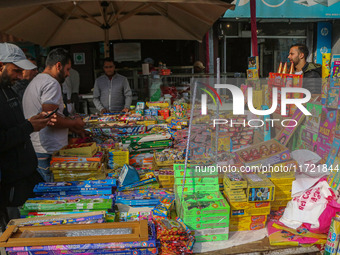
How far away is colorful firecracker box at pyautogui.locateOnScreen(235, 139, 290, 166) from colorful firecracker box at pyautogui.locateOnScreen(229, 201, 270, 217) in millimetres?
386

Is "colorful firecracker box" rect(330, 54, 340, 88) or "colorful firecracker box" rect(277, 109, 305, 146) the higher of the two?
"colorful firecracker box" rect(330, 54, 340, 88)

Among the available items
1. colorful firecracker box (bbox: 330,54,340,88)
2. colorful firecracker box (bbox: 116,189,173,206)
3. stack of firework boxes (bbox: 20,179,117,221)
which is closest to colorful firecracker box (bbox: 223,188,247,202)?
colorful firecracker box (bbox: 116,189,173,206)

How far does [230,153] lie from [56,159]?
1.65 m

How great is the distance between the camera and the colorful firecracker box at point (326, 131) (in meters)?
2.29

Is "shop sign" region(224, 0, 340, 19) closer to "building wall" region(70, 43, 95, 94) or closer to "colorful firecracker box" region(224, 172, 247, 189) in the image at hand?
"building wall" region(70, 43, 95, 94)

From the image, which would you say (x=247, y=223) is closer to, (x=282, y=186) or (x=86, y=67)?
(x=282, y=186)

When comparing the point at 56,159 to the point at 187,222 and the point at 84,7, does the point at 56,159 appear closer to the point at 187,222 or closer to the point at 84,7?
the point at 187,222

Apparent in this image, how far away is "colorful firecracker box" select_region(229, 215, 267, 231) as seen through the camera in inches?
79.0

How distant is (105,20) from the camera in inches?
218

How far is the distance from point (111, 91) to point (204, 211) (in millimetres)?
4002

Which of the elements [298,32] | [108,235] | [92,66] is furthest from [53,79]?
[298,32]

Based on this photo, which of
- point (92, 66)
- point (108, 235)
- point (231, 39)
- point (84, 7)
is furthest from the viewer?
point (92, 66)

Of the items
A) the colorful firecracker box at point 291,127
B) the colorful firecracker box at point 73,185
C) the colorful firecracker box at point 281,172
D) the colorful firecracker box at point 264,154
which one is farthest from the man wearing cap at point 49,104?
the colorful firecracker box at point 291,127

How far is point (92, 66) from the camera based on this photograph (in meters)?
11.2
